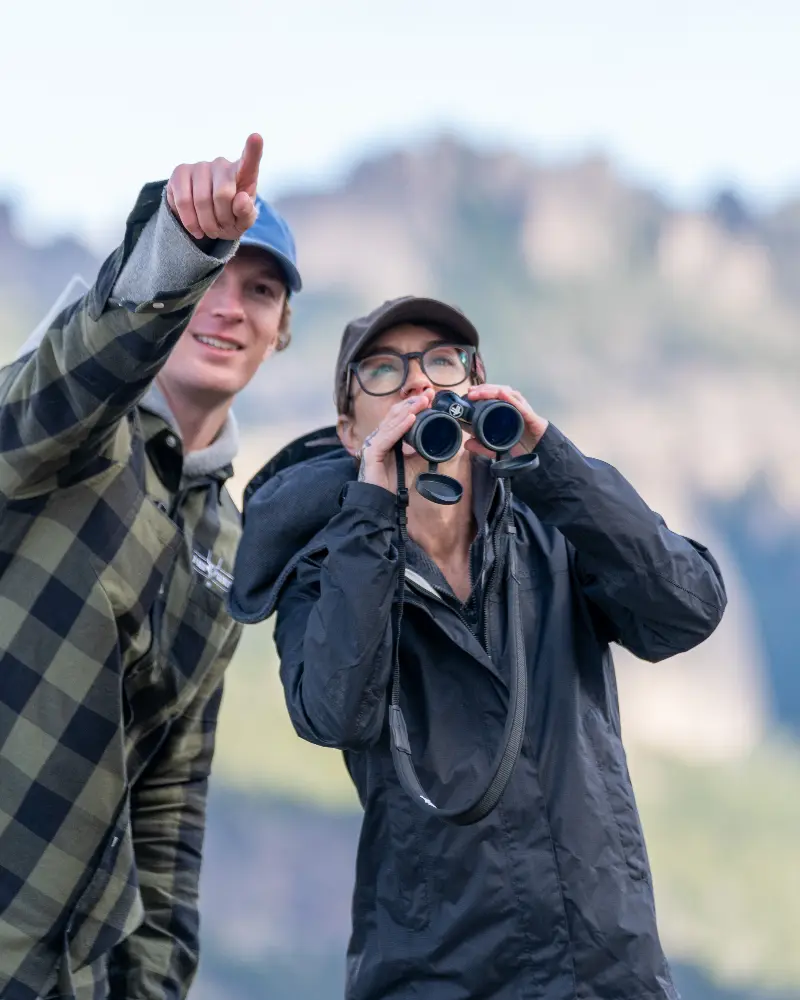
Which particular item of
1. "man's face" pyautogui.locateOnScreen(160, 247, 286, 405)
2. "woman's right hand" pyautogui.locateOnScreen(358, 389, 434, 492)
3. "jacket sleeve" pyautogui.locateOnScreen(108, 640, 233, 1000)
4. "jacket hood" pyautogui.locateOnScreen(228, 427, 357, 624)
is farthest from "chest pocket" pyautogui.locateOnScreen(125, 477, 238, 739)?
"woman's right hand" pyautogui.locateOnScreen(358, 389, 434, 492)

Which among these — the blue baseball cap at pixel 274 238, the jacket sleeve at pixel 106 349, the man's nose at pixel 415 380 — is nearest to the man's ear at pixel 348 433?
the man's nose at pixel 415 380

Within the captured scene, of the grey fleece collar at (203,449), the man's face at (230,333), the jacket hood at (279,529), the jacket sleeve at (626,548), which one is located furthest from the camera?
the man's face at (230,333)

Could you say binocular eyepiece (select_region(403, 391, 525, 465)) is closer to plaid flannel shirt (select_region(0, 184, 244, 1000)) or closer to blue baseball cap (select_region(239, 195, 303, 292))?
plaid flannel shirt (select_region(0, 184, 244, 1000))

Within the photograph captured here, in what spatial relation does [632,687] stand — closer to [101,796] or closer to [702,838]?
[702,838]

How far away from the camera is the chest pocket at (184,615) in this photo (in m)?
2.30

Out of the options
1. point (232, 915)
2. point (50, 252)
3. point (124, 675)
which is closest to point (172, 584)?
point (124, 675)

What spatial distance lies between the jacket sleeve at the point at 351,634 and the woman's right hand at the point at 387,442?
1.2 inches

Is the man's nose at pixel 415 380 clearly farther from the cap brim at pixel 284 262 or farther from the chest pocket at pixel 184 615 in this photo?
the cap brim at pixel 284 262

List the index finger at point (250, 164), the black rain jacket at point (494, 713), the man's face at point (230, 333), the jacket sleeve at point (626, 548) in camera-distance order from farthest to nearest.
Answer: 1. the man's face at point (230, 333)
2. the jacket sleeve at point (626, 548)
3. the black rain jacket at point (494, 713)
4. the index finger at point (250, 164)

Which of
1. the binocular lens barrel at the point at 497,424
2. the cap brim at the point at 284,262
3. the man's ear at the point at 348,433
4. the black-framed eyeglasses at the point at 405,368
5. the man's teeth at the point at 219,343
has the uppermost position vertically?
the cap brim at the point at 284,262

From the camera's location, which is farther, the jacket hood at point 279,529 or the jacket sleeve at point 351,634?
the jacket hood at point 279,529

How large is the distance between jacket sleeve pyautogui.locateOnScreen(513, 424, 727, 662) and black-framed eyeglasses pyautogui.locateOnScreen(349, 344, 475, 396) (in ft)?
0.82

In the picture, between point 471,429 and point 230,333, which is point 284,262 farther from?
point 471,429

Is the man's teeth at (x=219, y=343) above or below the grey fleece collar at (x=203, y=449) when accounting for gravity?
above
